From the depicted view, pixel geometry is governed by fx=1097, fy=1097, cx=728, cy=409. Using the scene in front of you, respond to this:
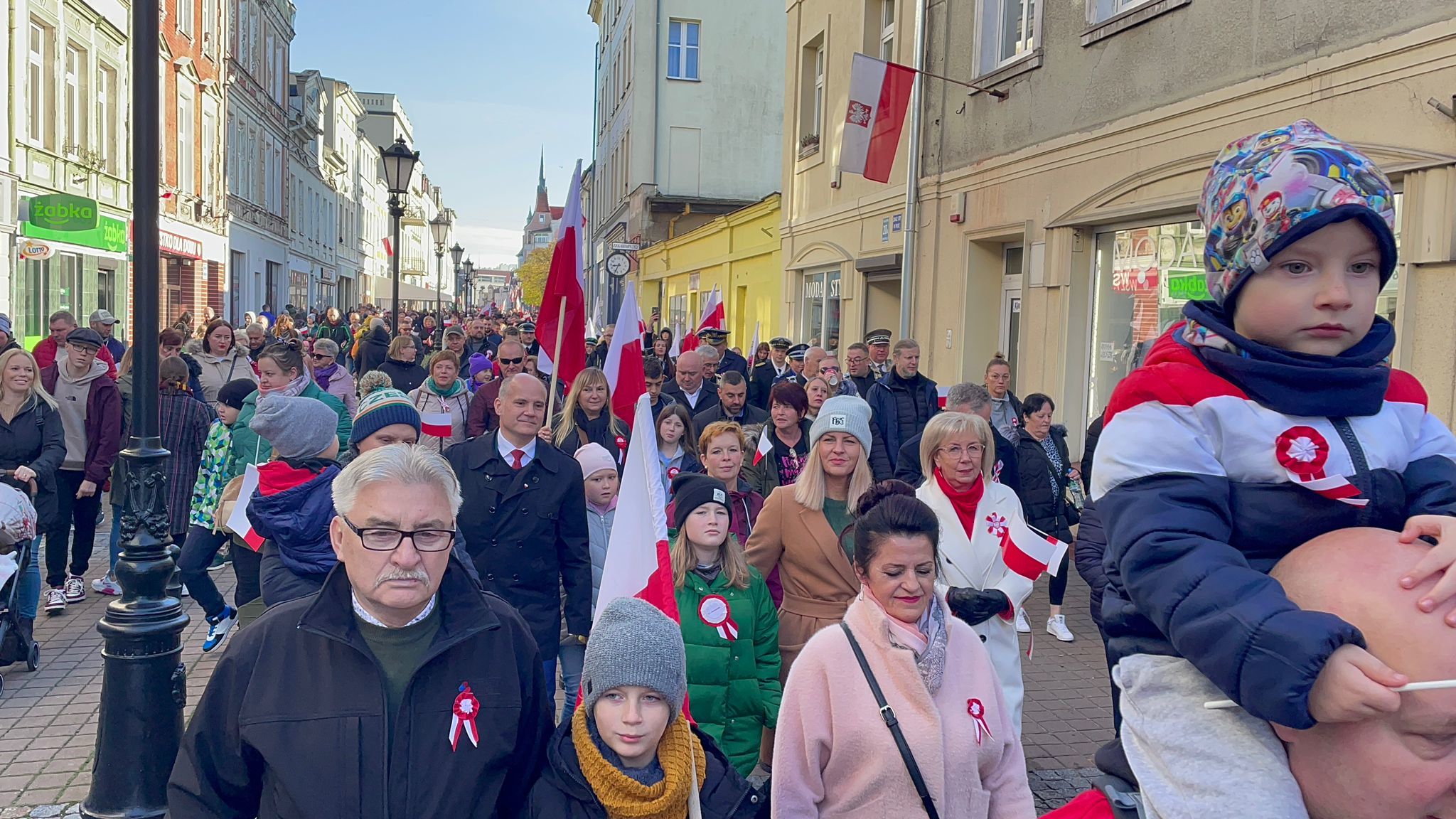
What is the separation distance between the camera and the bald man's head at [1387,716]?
1.28m

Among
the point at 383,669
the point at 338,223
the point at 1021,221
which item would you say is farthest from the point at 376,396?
the point at 338,223

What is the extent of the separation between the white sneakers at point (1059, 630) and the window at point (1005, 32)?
679 centimetres

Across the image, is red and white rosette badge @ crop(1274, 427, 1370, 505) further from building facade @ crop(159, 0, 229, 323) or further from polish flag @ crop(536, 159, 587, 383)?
building facade @ crop(159, 0, 229, 323)

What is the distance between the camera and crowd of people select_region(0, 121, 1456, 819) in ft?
4.59

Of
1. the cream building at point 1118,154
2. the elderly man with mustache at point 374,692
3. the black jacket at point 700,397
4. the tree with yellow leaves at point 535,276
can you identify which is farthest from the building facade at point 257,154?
the elderly man with mustache at point 374,692

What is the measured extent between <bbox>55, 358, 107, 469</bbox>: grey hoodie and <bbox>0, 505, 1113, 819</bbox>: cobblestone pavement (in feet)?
3.78

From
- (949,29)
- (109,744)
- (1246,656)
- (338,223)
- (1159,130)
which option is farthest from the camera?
(338,223)

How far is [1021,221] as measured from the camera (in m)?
12.3

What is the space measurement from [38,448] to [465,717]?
21.7ft

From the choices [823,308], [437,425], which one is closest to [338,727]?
[437,425]

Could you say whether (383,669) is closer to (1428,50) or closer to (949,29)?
(1428,50)

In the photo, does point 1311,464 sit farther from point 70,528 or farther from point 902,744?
point 70,528

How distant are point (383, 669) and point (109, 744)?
2.74 m

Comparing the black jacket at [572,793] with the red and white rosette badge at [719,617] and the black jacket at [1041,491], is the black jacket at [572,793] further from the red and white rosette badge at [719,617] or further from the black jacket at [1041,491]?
the black jacket at [1041,491]
